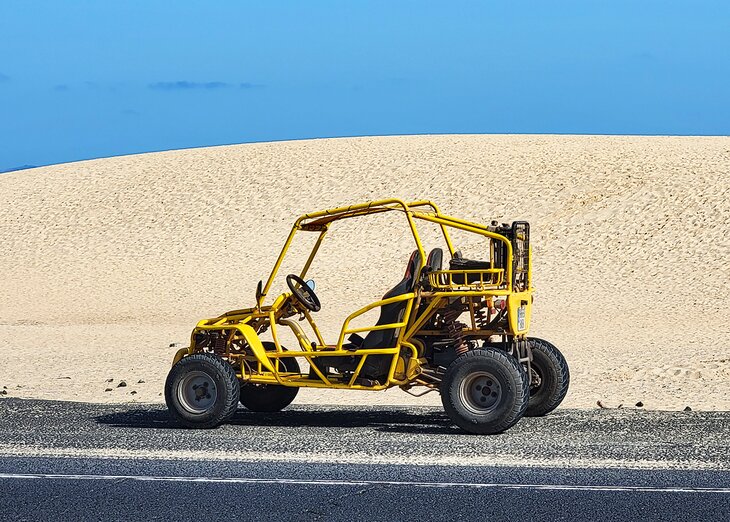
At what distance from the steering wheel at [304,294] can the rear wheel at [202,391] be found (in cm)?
94

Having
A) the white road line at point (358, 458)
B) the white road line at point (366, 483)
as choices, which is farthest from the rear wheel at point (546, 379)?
the white road line at point (366, 483)

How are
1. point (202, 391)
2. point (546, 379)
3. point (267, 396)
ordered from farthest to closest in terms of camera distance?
point (267, 396)
point (546, 379)
point (202, 391)

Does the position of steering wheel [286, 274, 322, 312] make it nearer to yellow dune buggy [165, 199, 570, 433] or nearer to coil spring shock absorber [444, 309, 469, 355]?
yellow dune buggy [165, 199, 570, 433]

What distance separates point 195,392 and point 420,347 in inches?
87.1

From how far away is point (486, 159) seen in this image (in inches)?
2030

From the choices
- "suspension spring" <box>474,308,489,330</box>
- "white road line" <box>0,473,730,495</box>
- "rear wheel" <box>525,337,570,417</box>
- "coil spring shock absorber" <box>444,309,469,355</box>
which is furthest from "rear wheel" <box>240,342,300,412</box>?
"white road line" <box>0,473,730,495</box>

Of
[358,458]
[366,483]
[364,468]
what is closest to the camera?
[366,483]

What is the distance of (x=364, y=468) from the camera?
9062mm

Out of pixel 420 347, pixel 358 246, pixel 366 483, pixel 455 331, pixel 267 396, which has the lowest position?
pixel 366 483

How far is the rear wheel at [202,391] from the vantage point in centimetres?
1110

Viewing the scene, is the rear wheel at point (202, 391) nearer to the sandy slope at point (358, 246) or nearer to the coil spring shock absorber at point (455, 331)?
the coil spring shock absorber at point (455, 331)

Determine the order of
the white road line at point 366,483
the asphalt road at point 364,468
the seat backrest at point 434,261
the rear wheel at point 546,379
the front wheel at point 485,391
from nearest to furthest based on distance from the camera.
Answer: the asphalt road at point 364,468 → the white road line at point 366,483 → the front wheel at point 485,391 → the seat backrest at point 434,261 → the rear wheel at point 546,379

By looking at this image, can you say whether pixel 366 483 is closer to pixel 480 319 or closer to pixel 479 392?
pixel 479 392

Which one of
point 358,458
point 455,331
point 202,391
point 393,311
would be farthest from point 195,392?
point 455,331
